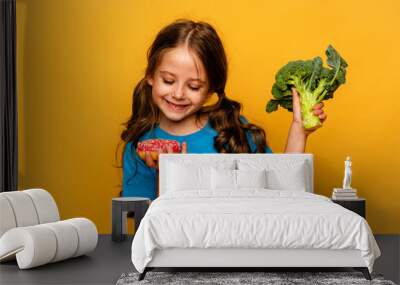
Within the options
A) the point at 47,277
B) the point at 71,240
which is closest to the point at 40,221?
the point at 71,240

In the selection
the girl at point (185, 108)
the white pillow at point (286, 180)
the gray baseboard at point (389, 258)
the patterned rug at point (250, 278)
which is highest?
the girl at point (185, 108)

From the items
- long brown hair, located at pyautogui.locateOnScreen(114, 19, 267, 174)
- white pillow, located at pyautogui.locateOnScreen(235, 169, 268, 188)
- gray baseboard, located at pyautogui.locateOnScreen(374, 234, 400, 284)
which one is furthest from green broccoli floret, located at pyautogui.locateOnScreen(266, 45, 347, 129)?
gray baseboard, located at pyautogui.locateOnScreen(374, 234, 400, 284)

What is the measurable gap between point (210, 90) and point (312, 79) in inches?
42.5

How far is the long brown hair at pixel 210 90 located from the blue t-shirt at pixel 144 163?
0.05 meters

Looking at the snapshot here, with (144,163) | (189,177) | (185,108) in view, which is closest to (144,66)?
(185,108)

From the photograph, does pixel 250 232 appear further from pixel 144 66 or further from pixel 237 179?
pixel 144 66

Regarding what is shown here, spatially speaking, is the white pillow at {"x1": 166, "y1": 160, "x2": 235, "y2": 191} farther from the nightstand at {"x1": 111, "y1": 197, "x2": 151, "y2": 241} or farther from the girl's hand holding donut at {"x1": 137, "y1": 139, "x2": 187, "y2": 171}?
the girl's hand holding donut at {"x1": 137, "y1": 139, "x2": 187, "y2": 171}

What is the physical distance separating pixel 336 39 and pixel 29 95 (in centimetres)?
335

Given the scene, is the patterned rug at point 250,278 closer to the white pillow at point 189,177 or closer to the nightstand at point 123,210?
the white pillow at point 189,177

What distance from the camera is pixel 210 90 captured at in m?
7.50

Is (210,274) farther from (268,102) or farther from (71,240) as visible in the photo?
(268,102)

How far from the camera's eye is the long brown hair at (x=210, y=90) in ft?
24.5

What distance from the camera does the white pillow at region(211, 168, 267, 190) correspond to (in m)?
6.51

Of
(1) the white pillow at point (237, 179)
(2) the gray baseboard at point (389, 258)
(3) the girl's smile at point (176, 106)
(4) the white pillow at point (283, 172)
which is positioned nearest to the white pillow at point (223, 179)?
(1) the white pillow at point (237, 179)
